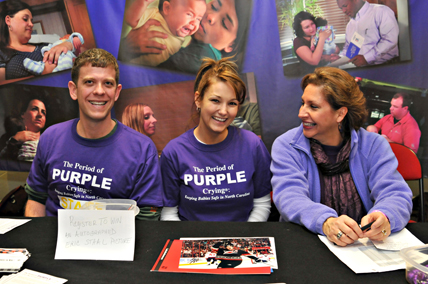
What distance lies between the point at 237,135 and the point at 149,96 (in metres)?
1.10

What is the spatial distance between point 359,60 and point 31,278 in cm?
237

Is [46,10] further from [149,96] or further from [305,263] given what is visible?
[305,263]

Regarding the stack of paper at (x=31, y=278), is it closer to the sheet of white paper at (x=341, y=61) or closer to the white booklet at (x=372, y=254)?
the white booklet at (x=372, y=254)

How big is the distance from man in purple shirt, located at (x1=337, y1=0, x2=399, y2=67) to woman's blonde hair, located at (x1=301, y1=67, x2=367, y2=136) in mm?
906

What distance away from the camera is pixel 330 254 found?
1096mm

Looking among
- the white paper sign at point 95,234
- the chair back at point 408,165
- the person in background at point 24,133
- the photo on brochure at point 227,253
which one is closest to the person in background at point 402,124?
the chair back at point 408,165

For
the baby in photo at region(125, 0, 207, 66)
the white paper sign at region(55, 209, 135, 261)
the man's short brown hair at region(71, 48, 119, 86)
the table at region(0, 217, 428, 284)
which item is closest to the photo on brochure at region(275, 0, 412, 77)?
the baby in photo at region(125, 0, 207, 66)

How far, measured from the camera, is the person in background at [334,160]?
1477mm

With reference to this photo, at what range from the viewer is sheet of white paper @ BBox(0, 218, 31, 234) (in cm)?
131

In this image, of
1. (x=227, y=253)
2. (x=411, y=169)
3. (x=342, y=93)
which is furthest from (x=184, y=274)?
(x=411, y=169)

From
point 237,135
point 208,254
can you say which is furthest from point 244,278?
point 237,135

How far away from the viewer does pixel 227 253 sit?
42.8 inches

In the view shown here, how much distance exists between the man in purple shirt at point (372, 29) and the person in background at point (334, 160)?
0.92 metres

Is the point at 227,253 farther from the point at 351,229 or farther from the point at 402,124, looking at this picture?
the point at 402,124
